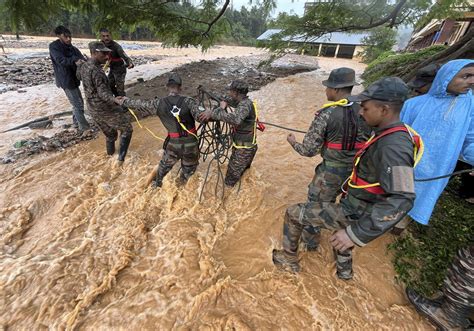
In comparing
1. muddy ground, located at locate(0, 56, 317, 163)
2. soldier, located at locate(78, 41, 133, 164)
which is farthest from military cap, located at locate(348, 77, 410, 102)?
soldier, located at locate(78, 41, 133, 164)

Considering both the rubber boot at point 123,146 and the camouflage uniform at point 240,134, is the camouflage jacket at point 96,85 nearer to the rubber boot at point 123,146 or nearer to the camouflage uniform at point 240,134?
the rubber boot at point 123,146

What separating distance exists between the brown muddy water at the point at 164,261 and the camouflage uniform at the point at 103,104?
2.16 feet

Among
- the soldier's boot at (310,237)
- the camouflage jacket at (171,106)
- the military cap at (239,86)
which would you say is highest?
the military cap at (239,86)

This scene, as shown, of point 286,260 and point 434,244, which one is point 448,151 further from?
point 286,260

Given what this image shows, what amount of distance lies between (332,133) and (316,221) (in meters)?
0.95

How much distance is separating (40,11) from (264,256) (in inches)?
290

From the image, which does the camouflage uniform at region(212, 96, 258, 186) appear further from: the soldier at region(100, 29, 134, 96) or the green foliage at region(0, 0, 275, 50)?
the green foliage at region(0, 0, 275, 50)

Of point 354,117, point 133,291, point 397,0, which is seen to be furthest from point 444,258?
point 397,0

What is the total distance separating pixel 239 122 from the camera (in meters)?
3.58

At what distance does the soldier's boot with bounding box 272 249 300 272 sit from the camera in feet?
9.87

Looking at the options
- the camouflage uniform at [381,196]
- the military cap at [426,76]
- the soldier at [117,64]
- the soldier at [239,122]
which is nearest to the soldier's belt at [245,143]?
the soldier at [239,122]

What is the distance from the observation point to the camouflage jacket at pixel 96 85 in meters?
4.36

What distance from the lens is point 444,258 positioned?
2.92m

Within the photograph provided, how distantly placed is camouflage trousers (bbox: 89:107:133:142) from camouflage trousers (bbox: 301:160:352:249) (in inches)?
149
